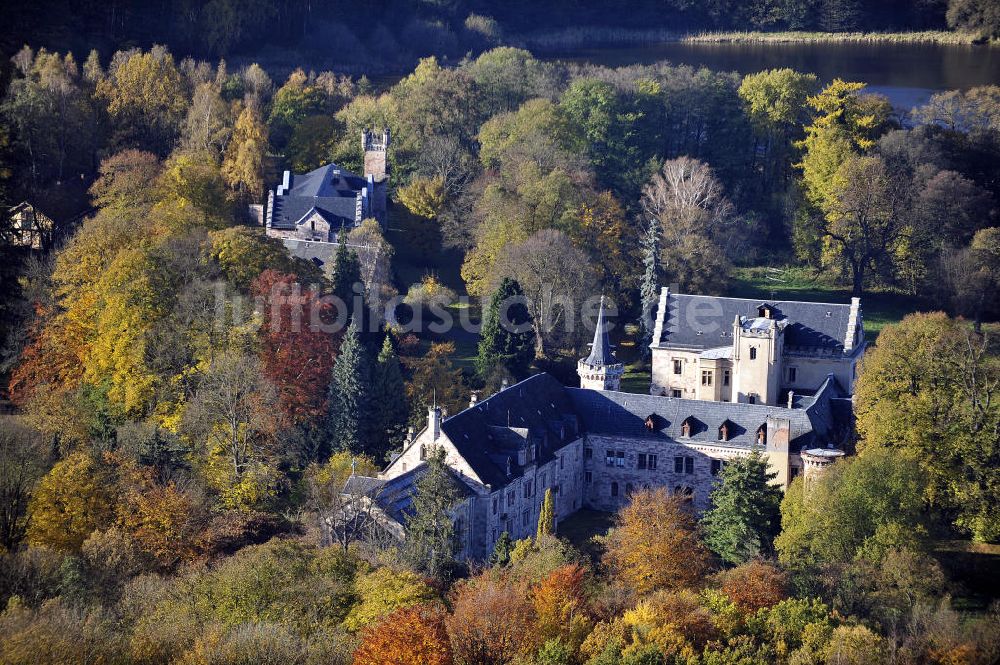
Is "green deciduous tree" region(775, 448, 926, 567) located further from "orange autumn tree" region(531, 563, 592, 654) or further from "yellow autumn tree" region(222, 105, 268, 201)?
"yellow autumn tree" region(222, 105, 268, 201)

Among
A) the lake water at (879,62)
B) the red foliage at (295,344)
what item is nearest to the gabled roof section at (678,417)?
the red foliage at (295,344)

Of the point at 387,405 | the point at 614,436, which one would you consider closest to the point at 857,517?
the point at 614,436

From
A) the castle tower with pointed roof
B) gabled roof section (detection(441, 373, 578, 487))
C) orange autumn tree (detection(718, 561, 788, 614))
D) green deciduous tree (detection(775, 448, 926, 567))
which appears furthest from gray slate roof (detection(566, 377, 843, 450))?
orange autumn tree (detection(718, 561, 788, 614))

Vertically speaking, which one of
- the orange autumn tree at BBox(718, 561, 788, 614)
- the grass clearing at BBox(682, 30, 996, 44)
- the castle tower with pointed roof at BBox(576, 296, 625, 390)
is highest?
the grass clearing at BBox(682, 30, 996, 44)

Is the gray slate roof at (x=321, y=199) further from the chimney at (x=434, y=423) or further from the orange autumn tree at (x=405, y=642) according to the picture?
the orange autumn tree at (x=405, y=642)

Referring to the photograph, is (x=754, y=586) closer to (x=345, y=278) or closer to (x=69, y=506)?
(x=69, y=506)

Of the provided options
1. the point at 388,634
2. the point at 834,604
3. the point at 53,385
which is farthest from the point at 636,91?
the point at 388,634
